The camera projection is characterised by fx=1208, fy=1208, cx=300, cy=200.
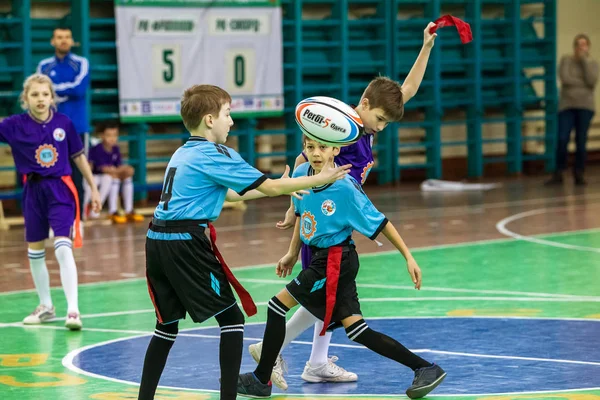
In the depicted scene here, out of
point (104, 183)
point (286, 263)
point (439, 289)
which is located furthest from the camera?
point (104, 183)

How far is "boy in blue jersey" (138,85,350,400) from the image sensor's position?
17.9 ft

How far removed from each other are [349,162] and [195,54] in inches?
423

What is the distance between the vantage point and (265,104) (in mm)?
17625

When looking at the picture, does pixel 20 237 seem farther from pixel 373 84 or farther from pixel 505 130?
pixel 505 130

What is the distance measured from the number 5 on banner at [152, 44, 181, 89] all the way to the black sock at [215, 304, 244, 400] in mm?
11255

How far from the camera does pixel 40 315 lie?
8445 millimetres

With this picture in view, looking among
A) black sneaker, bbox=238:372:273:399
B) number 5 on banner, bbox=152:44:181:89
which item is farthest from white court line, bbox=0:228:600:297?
number 5 on banner, bbox=152:44:181:89

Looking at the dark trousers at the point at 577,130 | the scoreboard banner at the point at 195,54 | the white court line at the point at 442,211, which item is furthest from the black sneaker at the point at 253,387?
the dark trousers at the point at 577,130

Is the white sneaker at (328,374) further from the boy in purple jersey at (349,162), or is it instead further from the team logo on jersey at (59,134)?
the team logo on jersey at (59,134)

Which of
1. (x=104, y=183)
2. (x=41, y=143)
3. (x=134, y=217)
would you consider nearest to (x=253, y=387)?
(x=41, y=143)

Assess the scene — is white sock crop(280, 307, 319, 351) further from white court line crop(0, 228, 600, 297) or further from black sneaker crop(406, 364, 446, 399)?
white court line crop(0, 228, 600, 297)

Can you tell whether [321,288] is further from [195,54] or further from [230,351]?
[195,54]

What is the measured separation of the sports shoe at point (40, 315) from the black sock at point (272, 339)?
2.86 metres

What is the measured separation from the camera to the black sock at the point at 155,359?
219 inches
